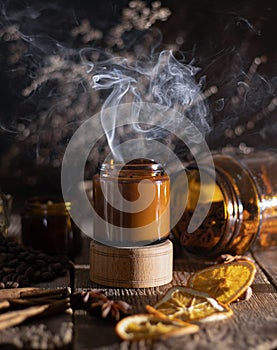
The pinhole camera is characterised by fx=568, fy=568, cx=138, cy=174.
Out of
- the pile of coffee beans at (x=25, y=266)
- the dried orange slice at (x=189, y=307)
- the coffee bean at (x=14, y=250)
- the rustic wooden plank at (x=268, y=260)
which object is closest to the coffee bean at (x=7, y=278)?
the pile of coffee beans at (x=25, y=266)

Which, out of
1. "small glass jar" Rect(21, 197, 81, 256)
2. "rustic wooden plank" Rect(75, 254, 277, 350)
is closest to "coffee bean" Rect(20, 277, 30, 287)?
"rustic wooden plank" Rect(75, 254, 277, 350)

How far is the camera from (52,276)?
58.8 inches

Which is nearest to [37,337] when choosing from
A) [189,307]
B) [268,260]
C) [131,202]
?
[189,307]

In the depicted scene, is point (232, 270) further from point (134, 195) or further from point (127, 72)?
point (127, 72)

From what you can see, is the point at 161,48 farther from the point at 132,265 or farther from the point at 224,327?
the point at 224,327

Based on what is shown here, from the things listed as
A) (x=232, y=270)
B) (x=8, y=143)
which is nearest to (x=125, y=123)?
(x=8, y=143)

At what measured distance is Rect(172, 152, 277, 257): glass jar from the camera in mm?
1599

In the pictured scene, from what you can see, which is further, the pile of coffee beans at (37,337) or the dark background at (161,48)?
the dark background at (161,48)

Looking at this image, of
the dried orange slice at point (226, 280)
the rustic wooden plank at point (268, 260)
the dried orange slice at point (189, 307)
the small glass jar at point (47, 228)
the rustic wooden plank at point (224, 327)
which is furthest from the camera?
the small glass jar at point (47, 228)

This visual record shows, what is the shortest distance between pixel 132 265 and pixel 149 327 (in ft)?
1.05

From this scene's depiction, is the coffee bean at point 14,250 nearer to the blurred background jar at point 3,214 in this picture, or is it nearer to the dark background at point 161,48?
the blurred background jar at point 3,214

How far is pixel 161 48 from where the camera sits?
202 cm

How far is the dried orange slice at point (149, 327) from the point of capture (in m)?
1.07

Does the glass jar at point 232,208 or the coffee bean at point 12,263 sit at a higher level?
the glass jar at point 232,208
